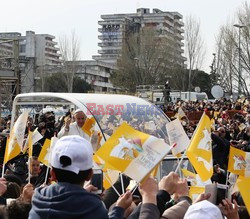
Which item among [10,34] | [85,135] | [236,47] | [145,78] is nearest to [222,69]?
[236,47]

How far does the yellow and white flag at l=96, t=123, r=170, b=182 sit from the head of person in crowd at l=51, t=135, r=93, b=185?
0.78 meters

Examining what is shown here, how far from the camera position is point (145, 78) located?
64.8 m

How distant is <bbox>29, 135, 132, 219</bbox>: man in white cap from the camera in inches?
120

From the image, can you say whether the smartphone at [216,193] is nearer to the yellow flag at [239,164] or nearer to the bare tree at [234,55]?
the yellow flag at [239,164]

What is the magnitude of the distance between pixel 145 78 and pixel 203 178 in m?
59.6

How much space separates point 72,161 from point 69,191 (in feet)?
0.49

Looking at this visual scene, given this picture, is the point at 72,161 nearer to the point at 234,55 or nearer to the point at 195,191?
the point at 195,191

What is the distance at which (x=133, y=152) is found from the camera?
14.1ft

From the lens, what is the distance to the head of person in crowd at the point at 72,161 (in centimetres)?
315

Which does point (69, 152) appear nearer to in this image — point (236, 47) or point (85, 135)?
point (85, 135)

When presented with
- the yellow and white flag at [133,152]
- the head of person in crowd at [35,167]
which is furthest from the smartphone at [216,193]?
the head of person in crowd at [35,167]

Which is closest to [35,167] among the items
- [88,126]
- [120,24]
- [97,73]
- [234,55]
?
[88,126]

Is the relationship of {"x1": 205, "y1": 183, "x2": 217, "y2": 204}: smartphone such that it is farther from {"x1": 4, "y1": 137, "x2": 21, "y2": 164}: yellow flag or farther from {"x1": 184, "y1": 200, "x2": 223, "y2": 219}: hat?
{"x1": 4, "y1": 137, "x2": 21, "y2": 164}: yellow flag

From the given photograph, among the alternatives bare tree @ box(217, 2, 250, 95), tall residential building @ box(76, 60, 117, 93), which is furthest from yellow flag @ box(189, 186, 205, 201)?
tall residential building @ box(76, 60, 117, 93)
